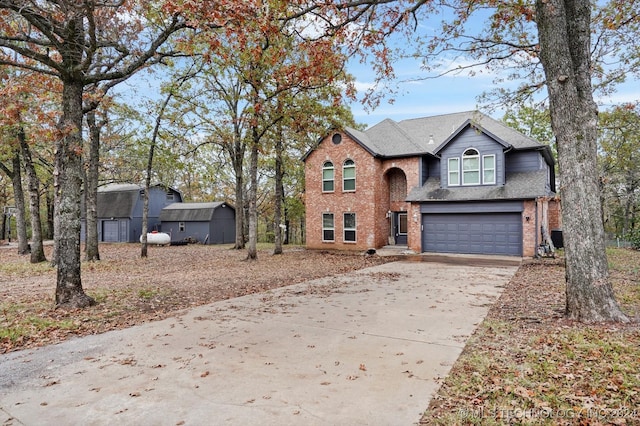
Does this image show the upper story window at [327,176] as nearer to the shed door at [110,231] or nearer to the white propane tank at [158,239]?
the white propane tank at [158,239]

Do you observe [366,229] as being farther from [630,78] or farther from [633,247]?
[633,247]

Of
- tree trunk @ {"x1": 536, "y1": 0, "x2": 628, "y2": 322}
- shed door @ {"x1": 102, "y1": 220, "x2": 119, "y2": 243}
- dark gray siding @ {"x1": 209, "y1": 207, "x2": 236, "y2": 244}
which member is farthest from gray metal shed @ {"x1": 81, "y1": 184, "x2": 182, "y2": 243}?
tree trunk @ {"x1": 536, "y1": 0, "x2": 628, "y2": 322}

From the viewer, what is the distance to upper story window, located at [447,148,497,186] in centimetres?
1870

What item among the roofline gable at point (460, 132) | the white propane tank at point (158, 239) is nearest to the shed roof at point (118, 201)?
the white propane tank at point (158, 239)

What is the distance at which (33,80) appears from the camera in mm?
10953

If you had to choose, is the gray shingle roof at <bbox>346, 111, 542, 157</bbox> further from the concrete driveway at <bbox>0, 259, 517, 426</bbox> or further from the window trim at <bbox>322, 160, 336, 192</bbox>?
the concrete driveway at <bbox>0, 259, 517, 426</bbox>

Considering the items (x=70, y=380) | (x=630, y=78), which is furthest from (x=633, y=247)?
(x=70, y=380)

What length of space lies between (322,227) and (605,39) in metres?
15.7


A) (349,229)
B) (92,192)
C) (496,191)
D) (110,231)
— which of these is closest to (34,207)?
(92,192)

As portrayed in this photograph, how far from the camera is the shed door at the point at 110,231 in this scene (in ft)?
107

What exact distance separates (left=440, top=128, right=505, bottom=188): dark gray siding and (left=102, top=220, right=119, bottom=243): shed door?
91.2 ft

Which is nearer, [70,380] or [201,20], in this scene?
[70,380]

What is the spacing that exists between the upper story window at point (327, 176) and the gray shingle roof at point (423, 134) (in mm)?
2414

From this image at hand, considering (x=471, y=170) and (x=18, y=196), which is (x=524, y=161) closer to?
(x=471, y=170)
